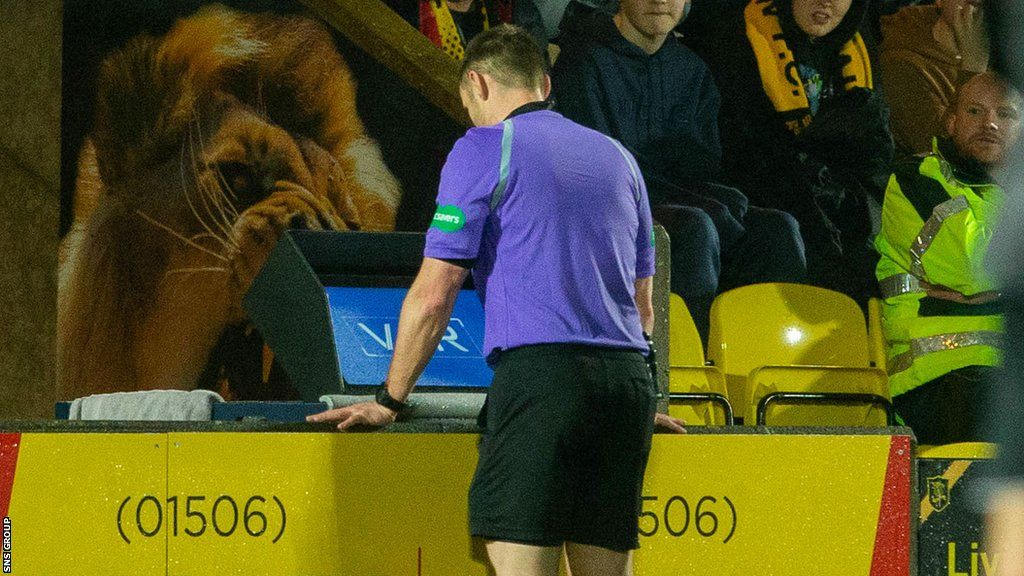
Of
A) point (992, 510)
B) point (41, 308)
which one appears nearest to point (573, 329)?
point (992, 510)

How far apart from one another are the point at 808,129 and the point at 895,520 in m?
3.80

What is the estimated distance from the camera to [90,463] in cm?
294

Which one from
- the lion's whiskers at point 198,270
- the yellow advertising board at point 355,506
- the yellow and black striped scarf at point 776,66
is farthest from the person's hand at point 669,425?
the yellow and black striped scarf at point 776,66

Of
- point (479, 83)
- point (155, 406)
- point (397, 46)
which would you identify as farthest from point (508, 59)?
point (397, 46)

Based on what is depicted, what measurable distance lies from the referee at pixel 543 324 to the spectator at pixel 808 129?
3833mm

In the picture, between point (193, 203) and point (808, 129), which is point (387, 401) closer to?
point (193, 203)

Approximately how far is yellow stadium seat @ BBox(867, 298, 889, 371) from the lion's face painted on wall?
2.16 m

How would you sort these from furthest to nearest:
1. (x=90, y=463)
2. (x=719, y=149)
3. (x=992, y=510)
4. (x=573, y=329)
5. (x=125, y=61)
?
(x=719, y=149) → (x=125, y=61) → (x=90, y=463) → (x=573, y=329) → (x=992, y=510)

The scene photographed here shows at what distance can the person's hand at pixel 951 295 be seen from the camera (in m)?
4.98

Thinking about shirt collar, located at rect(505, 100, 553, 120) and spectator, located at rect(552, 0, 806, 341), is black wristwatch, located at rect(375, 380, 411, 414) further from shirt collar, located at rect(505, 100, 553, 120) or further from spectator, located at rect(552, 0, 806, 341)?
spectator, located at rect(552, 0, 806, 341)

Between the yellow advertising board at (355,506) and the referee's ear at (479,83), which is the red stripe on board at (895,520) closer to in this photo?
the yellow advertising board at (355,506)

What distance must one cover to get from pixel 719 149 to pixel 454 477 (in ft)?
12.6

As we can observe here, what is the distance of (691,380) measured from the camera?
5336 mm

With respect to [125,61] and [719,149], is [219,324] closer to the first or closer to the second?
[125,61]
